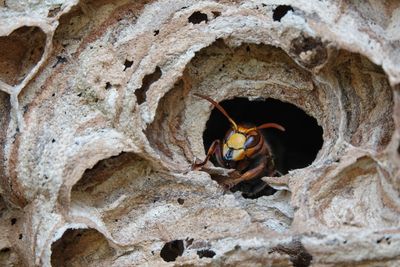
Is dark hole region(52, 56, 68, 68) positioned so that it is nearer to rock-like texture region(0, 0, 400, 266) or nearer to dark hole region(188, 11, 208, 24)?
rock-like texture region(0, 0, 400, 266)

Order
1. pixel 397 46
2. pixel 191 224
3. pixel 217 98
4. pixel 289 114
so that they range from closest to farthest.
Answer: pixel 397 46 < pixel 191 224 < pixel 217 98 < pixel 289 114

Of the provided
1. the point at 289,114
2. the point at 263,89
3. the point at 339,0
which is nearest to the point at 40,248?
the point at 263,89

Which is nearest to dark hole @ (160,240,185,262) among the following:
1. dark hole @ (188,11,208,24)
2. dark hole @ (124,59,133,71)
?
dark hole @ (124,59,133,71)

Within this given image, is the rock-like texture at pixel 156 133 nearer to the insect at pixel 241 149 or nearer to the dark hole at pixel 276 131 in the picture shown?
the insect at pixel 241 149

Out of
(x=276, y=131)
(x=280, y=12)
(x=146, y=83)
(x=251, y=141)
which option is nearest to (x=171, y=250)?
(x=146, y=83)

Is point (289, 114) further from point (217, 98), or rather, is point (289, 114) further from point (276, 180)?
point (276, 180)

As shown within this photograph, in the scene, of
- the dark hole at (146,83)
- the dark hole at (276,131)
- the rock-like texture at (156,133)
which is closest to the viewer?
the rock-like texture at (156,133)

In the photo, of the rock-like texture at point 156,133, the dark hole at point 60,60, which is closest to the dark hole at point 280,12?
the rock-like texture at point 156,133

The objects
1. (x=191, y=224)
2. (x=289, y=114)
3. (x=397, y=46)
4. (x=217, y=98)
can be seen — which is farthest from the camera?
(x=289, y=114)
